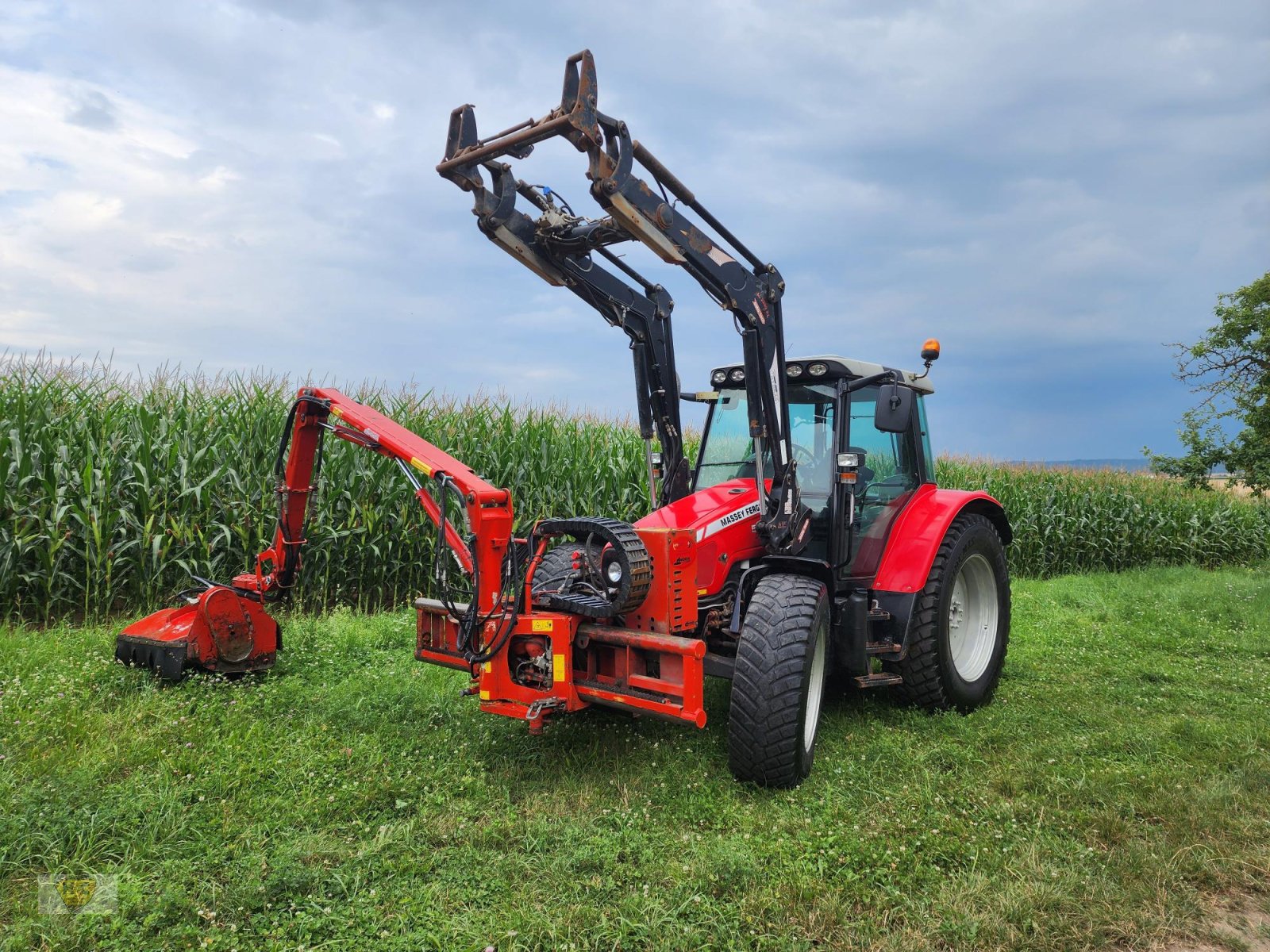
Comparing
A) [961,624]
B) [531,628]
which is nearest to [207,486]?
[531,628]

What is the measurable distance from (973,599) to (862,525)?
1.52m

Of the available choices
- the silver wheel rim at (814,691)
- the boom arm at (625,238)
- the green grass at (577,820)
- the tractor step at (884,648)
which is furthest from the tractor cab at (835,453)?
the green grass at (577,820)

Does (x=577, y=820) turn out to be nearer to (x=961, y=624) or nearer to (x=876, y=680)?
(x=876, y=680)

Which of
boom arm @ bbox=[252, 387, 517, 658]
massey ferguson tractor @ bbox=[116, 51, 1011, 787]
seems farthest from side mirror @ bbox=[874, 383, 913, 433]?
boom arm @ bbox=[252, 387, 517, 658]

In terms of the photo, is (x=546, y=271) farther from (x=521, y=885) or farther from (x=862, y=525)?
(x=521, y=885)

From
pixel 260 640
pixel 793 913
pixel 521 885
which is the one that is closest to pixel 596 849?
pixel 521 885

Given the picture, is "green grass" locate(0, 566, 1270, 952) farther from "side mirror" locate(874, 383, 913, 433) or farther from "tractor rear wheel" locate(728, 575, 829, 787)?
"side mirror" locate(874, 383, 913, 433)

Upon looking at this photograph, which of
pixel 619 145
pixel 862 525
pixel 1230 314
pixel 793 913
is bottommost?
pixel 793 913

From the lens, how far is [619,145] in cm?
406

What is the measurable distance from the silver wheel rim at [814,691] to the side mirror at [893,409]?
48.2 inches

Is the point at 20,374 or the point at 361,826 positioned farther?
the point at 20,374

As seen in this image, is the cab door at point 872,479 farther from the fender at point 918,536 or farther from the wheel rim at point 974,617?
the wheel rim at point 974,617

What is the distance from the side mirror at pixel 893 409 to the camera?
15.5ft

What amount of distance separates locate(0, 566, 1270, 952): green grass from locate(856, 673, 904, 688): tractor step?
0.29 m
